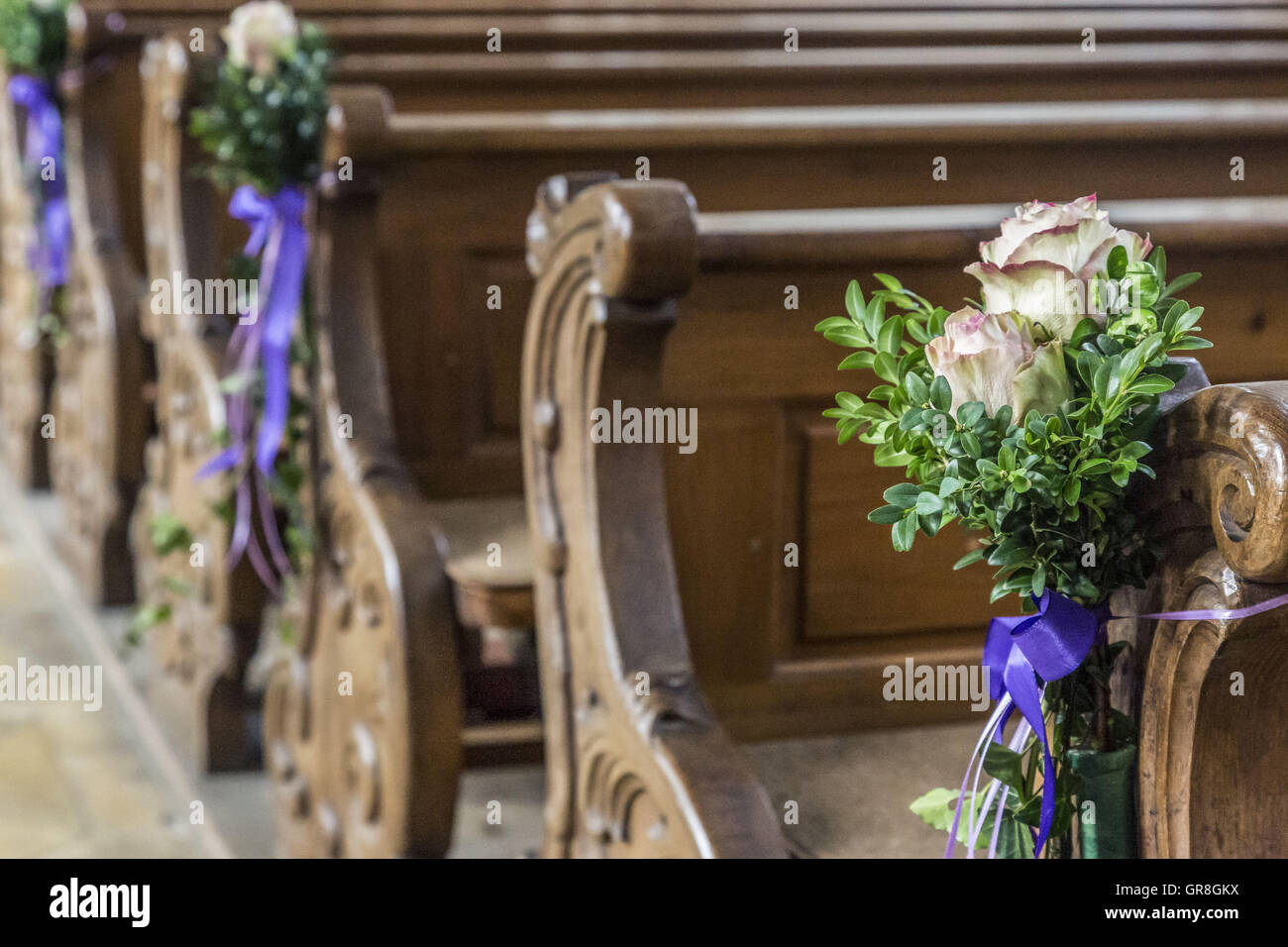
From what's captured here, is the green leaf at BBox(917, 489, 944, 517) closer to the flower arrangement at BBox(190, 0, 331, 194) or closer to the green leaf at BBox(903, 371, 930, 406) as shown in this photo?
the green leaf at BBox(903, 371, 930, 406)

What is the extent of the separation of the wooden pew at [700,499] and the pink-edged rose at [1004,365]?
2.52 ft

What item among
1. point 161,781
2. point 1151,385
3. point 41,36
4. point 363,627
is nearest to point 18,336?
point 41,36

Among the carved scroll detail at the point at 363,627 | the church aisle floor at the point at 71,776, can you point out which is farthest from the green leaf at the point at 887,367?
the church aisle floor at the point at 71,776

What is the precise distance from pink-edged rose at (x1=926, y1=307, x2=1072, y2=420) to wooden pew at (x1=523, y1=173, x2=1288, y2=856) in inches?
30.2

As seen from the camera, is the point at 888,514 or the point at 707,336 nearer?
the point at 888,514

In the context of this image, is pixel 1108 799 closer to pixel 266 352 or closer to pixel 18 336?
pixel 266 352

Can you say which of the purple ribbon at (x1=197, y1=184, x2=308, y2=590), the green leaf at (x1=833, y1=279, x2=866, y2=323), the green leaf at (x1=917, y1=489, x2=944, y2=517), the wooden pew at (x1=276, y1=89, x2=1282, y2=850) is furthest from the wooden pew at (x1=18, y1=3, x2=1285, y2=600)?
the green leaf at (x1=917, y1=489, x2=944, y2=517)

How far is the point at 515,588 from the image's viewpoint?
2260 millimetres

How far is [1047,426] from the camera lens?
38.2 inches

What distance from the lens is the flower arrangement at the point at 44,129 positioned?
13.9 feet

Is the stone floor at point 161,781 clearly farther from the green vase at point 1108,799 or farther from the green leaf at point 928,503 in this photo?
the green leaf at point 928,503

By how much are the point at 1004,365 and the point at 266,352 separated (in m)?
2.15
